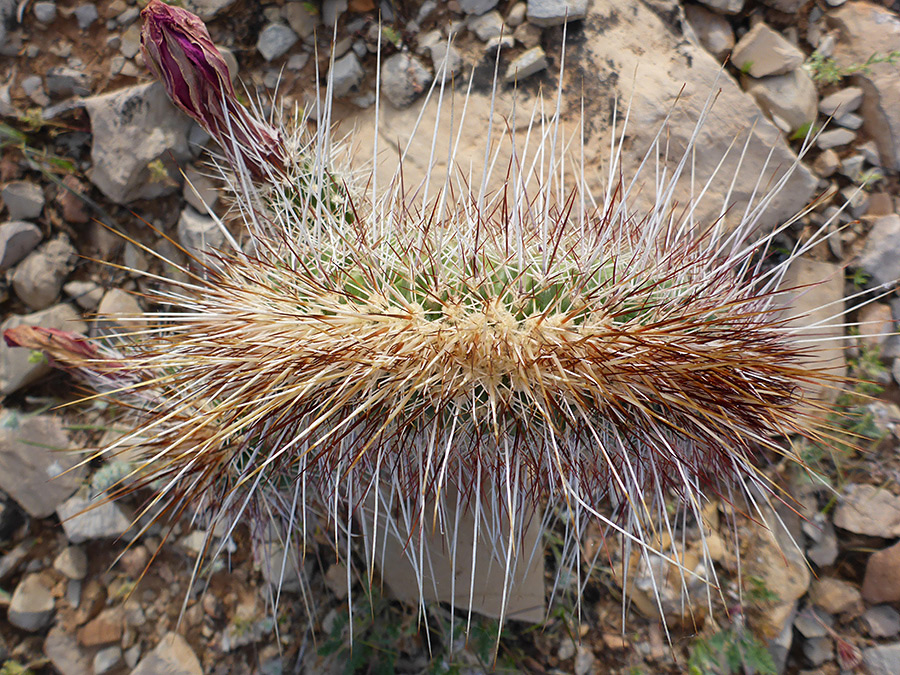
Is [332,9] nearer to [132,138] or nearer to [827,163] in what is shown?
[132,138]

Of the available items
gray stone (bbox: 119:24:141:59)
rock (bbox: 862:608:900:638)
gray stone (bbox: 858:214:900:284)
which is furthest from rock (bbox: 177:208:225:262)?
rock (bbox: 862:608:900:638)

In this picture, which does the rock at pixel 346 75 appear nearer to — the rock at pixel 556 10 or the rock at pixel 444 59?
the rock at pixel 444 59

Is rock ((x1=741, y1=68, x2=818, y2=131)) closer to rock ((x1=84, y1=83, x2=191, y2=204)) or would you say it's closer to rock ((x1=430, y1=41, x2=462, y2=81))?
rock ((x1=430, y1=41, x2=462, y2=81))

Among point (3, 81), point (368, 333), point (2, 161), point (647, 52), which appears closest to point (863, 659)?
point (368, 333)

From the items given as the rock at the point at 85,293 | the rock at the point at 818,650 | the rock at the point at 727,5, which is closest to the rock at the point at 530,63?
the rock at the point at 727,5

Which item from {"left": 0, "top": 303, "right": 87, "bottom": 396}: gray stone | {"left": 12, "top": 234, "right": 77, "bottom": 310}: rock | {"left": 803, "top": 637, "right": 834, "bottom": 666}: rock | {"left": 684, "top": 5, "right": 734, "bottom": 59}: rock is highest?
{"left": 684, "top": 5, "right": 734, "bottom": 59}: rock

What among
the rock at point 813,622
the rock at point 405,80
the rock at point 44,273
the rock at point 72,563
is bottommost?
the rock at point 813,622
